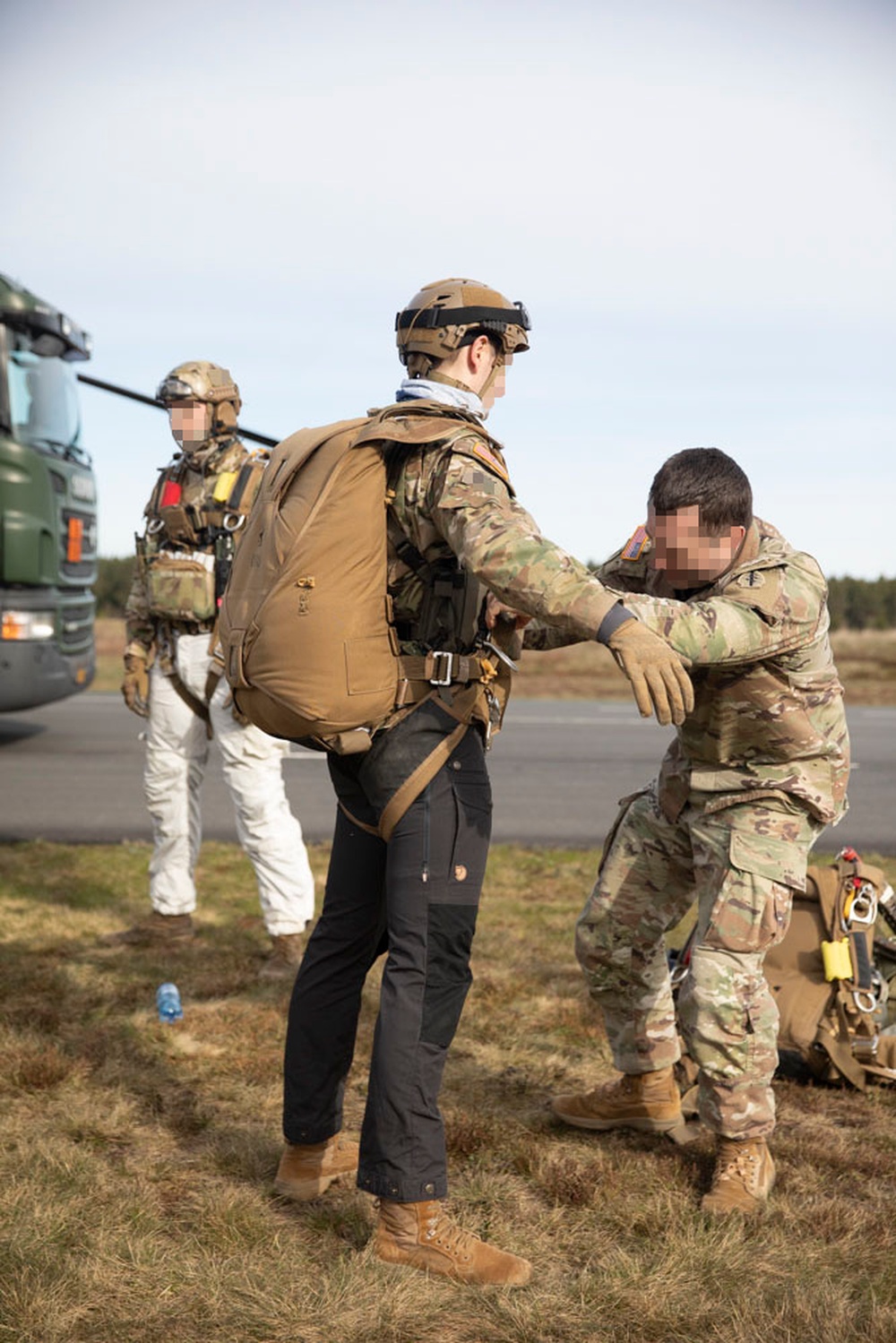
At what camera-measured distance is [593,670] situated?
26688 millimetres

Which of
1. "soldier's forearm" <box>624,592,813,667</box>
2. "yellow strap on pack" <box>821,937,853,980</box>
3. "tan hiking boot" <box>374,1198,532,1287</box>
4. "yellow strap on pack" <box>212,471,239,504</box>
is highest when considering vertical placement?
"yellow strap on pack" <box>212,471,239,504</box>

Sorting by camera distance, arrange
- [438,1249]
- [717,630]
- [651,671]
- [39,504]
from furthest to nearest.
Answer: [39,504]
[717,630]
[438,1249]
[651,671]

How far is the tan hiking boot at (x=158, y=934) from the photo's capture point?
5.82 meters

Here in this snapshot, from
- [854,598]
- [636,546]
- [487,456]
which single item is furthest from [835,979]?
[854,598]

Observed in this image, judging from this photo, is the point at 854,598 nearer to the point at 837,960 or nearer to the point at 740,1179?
the point at 837,960

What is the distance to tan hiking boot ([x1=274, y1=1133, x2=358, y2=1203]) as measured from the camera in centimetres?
342

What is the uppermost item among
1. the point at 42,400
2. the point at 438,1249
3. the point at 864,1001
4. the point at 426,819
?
the point at 42,400

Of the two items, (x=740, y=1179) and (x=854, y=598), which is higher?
(x=854, y=598)

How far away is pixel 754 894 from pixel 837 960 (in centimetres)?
92

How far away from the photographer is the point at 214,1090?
4.22 metres

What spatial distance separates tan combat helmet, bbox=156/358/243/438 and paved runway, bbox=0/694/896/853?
12.1 ft

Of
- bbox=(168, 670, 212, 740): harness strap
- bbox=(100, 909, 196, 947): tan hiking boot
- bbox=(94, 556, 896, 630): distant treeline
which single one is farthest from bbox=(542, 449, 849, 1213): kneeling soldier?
bbox=(94, 556, 896, 630): distant treeline

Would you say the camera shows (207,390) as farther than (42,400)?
No

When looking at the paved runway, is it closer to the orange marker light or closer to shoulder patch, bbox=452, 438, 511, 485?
the orange marker light
